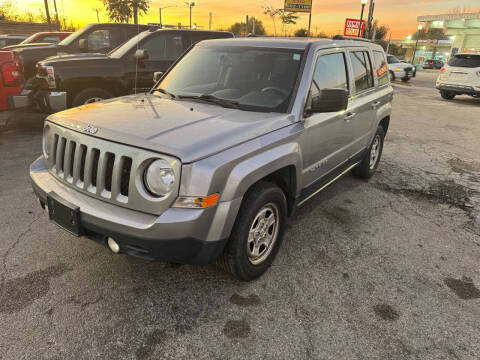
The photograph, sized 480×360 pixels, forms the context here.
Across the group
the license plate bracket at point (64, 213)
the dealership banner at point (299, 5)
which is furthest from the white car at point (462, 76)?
the dealership banner at point (299, 5)

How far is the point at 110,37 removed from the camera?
8.65 m

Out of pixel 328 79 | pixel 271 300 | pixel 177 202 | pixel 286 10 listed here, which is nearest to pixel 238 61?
pixel 328 79

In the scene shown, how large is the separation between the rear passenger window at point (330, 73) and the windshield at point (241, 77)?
21 cm

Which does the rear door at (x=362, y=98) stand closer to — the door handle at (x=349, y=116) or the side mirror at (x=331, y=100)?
the door handle at (x=349, y=116)

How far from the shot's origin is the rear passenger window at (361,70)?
4.06 meters

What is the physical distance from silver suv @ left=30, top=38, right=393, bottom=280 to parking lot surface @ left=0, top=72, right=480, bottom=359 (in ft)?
1.30

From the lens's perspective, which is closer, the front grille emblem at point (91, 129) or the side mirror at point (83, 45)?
the front grille emblem at point (91, 129)

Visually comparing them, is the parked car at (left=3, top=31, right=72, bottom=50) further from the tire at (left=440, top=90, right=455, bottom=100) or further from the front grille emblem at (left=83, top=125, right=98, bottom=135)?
the tire at (left=440, top=90, right=455, bottom=100)

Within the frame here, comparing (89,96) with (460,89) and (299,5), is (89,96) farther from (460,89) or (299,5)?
(299,5)

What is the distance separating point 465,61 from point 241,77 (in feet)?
47.3

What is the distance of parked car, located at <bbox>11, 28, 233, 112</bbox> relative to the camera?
6.55 metres

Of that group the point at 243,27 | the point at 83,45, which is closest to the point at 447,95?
the point at 83,45

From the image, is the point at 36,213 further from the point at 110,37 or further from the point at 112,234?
the point at 110,37

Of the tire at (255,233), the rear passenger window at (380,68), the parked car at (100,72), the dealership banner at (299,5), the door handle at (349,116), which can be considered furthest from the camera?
the dealership banner at (299,5)
